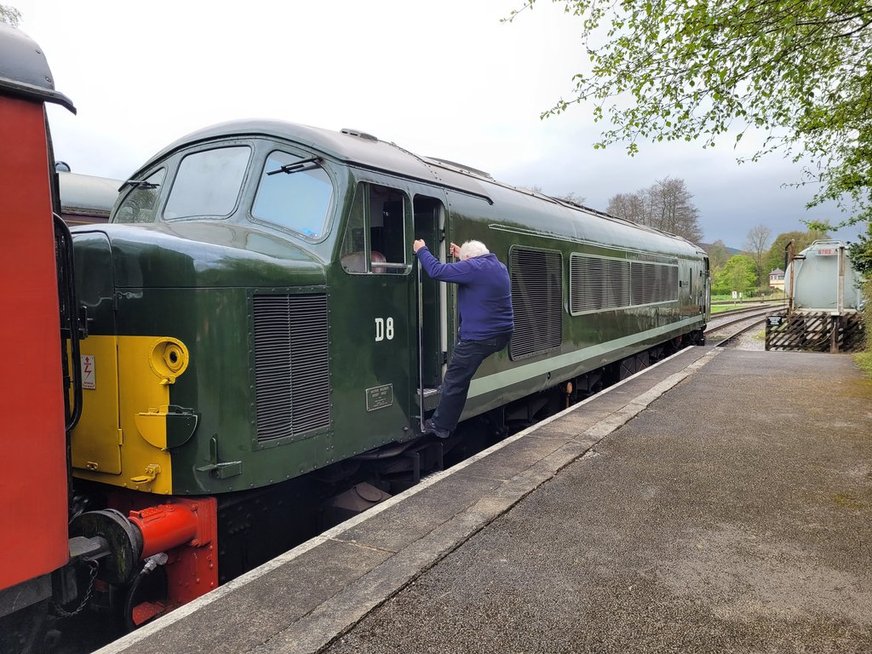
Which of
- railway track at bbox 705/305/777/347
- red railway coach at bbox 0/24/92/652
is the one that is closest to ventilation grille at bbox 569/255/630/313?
red railway coach at bbox 0/24/92/652

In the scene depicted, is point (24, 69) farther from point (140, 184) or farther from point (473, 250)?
point (473, 250)

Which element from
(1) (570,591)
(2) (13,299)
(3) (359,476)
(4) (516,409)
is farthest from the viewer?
(4) (516,409)

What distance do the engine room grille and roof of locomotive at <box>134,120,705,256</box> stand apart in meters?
1.14

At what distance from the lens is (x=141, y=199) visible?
4773mm

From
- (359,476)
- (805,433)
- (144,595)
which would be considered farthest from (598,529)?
(805,433)

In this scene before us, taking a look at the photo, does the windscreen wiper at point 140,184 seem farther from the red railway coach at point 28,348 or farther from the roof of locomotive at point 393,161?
the red railway coach at point 28,348

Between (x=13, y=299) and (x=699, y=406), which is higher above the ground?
(x=13, y=299)

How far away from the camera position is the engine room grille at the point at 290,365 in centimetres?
352

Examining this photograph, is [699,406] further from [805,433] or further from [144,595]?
[144,595]

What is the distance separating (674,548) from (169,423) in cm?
301

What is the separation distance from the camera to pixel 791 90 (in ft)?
24.5

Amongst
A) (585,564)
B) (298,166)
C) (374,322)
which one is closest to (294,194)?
(298,166)

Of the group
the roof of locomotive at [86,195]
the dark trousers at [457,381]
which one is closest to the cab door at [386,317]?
the dark trousers at [457,381]

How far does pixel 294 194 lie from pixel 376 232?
866 mm
